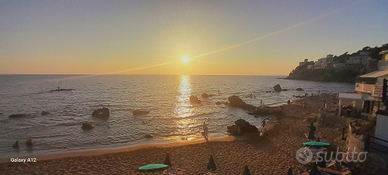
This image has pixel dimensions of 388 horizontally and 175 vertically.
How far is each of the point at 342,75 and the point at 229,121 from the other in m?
135

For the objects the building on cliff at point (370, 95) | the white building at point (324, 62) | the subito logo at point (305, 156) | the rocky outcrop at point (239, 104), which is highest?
the white building at point (324, 62)

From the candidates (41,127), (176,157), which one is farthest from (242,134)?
(41,127)

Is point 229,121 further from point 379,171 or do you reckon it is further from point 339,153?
point 379,171

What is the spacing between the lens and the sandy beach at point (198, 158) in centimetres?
1174

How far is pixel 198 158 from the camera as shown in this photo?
44.6 feet

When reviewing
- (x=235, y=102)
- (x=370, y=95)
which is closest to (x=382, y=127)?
(x=370, y=95)

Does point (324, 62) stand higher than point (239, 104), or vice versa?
point (324, 62)

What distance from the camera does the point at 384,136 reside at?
11117mm

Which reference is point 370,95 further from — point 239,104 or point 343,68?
point 343,68

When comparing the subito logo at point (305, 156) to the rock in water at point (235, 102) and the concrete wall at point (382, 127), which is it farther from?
the rock in water at point (235, 102)

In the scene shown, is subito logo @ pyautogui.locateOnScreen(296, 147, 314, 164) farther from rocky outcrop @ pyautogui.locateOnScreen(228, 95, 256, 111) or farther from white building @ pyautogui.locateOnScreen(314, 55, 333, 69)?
white building @ pyautogui.locateOnScreen(314, 55, 333, 69)

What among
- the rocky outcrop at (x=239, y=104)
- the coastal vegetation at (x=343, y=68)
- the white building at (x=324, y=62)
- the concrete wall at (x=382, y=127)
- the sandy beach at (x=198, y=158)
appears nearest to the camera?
the concrete wall at (x=382, y=127)

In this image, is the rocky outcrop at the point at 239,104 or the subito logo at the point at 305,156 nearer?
the subito logo at the point at 305,156

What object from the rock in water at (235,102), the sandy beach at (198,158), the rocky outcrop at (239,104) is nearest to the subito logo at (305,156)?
the sandy beach at (198,158)
